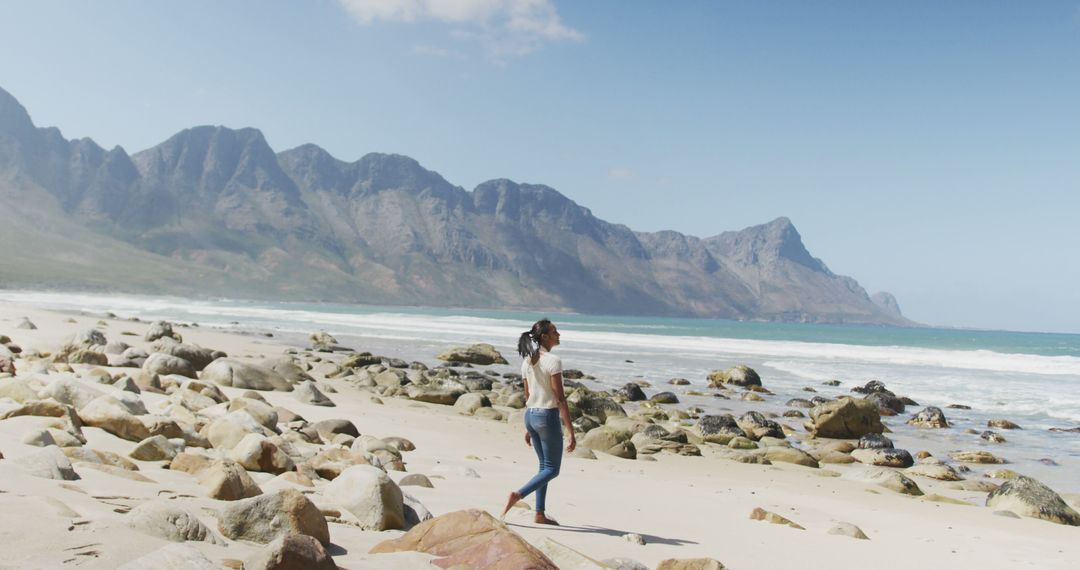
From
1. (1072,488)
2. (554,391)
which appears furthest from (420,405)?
(1072,488)

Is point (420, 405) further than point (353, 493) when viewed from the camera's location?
Yes

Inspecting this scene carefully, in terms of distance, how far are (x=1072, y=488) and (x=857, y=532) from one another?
6.64 m

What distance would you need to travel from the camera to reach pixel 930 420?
1831 cm

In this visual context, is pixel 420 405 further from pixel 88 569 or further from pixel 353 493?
pixel 88 569

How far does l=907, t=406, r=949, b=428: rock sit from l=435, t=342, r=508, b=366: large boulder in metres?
17.1

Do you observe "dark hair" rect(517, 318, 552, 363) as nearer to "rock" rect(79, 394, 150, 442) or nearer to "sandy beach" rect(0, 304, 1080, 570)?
"sandy beach" rect(0, 304, 1080, 570)

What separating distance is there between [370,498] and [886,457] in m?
10.9

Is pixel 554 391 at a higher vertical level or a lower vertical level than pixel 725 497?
higher

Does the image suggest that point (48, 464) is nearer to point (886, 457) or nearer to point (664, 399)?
point (886, 457)

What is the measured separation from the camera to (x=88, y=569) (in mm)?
3203

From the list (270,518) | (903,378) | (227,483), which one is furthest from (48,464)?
(903,378)

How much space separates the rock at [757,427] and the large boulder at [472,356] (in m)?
16.0

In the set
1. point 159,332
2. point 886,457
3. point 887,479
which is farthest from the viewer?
point 159,332

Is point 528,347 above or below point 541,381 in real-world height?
above
